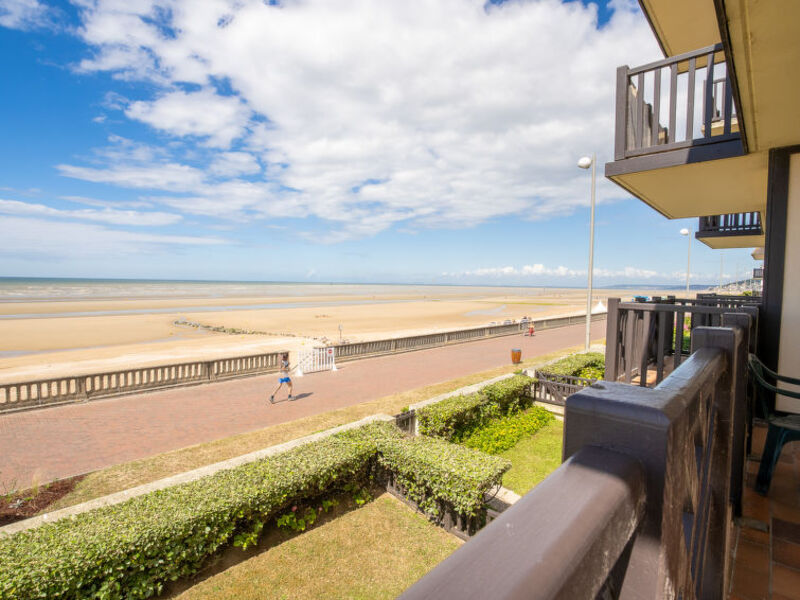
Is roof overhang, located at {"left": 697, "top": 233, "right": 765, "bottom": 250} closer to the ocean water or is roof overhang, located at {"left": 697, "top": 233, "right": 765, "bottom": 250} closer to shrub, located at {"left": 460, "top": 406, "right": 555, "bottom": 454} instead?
shrub, located at {"left": 460, "top": 406, "right": 555, "bottom": 454}

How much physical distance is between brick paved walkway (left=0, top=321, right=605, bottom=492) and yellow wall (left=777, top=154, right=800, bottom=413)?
965 cm

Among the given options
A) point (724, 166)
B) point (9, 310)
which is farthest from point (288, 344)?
point (9, 310)

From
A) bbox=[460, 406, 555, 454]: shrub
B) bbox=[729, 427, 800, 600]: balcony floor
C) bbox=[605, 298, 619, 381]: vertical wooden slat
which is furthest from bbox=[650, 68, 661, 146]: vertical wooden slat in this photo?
bbox=[460, 406, 555, 454]: shrub

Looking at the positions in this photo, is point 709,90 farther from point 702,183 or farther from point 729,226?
point 729,226

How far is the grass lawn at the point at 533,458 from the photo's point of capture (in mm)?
7469

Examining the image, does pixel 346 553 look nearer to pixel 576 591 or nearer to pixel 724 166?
pixel 576 591

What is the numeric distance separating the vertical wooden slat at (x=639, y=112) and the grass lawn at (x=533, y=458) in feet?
17.8

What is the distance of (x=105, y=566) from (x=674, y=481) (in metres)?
5.45

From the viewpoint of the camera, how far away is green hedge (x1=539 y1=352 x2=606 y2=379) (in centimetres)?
1200

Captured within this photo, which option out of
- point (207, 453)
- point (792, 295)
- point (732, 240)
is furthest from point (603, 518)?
point (732, 240)

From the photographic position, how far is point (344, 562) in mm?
5234

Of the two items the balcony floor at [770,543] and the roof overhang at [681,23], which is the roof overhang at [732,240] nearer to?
the roof overhang at [681,23]

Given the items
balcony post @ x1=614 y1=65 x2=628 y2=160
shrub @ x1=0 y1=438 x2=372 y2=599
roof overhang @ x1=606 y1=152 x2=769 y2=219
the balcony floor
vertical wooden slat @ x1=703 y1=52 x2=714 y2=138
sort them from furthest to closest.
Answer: balcony post @ x1=614 y1=65 x2=628 y2=160 → roof overhang @ x1=606 y1=152 x2=769 y2=219 → vertical wooden slat @ x1=703 y1=52 x2=714 y2=138 → shrub @ x1=0 y1=438 x2=372 y2=599 → the balcony floor

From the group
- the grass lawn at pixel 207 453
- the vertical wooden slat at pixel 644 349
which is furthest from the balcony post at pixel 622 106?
the grass lawn at pixel 207 453
